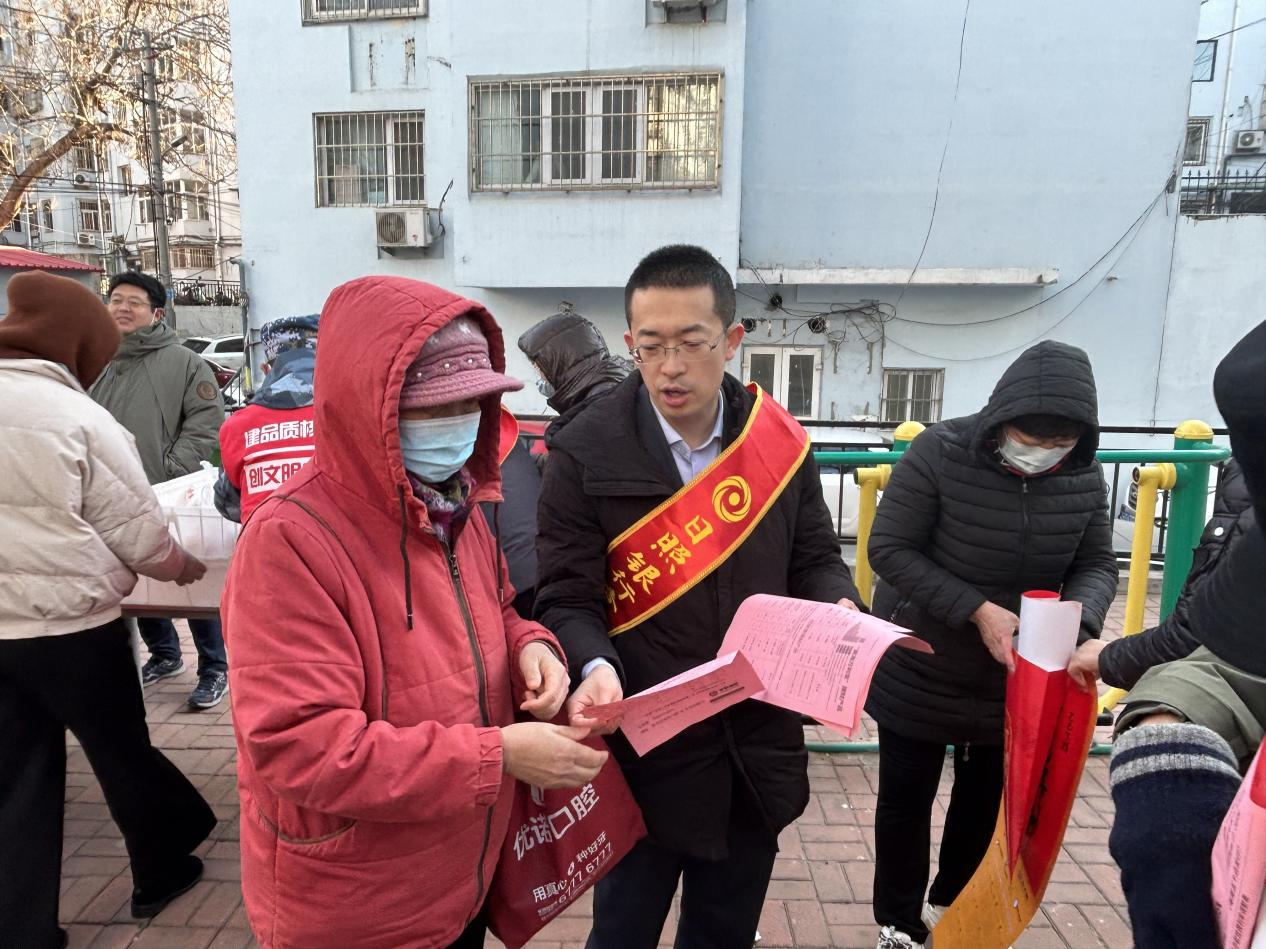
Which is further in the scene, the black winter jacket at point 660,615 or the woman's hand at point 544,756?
the black winter jacket at point 660,615

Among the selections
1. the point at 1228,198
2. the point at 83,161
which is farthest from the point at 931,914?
the point at 83,161

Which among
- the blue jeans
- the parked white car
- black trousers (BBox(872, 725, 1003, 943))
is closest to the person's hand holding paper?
black trousers (BBox(872, 725, 1003, 943))

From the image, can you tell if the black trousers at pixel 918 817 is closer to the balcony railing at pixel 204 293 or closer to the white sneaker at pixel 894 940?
the white sneaker at pixel 894 940

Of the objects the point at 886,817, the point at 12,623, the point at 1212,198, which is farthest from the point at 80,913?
the point at 1212,198

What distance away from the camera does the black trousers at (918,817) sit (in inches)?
97.0

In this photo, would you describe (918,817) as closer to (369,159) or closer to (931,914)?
(931,914)

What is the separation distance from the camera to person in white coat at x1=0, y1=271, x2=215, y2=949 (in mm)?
2281

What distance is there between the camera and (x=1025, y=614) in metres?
1.99

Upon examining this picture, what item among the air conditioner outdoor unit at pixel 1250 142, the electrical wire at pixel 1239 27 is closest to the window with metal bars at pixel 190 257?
the electrical wire at pixel 1239 27

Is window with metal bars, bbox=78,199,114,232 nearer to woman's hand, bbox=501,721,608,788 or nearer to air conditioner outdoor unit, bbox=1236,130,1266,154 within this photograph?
air conditioner outdoor unit, bbox=1236,130,1266,154

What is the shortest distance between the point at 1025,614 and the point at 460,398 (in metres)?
1.46

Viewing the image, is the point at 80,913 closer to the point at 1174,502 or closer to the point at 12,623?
the point at 12,623

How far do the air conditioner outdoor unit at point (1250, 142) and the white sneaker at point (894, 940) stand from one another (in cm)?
1727

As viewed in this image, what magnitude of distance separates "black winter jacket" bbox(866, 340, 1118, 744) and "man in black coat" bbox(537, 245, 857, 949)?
1.69 feet
